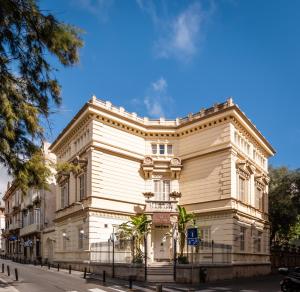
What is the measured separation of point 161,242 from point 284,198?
720 inches

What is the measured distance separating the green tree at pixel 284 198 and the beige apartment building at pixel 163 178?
773cm

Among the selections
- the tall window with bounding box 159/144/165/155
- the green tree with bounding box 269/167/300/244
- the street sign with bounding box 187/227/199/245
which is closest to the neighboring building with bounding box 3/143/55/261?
the tall window with bounding box 159/144/165/155

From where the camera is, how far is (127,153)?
35062mm

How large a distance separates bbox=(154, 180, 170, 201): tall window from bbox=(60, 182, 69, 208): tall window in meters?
8.79

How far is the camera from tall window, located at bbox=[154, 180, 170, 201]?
3659cm

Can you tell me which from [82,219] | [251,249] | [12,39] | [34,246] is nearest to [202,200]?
[251,249]

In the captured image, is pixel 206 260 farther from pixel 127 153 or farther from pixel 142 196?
pixel 127 153

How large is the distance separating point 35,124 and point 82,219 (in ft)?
71.5

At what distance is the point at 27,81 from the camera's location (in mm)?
11977

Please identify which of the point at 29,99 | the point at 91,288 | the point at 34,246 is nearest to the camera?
the point at 29,99

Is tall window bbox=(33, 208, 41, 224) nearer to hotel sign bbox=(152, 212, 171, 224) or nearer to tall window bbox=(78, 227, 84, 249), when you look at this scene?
tall window bbox=(78, 227, 84, 249)

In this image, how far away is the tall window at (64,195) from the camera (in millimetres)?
39175

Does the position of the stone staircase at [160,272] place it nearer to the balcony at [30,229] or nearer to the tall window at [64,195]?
the tall window at [64,195]

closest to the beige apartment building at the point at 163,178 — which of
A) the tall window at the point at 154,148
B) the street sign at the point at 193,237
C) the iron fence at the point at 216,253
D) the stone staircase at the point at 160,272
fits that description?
the tall window at the point at 154,148
